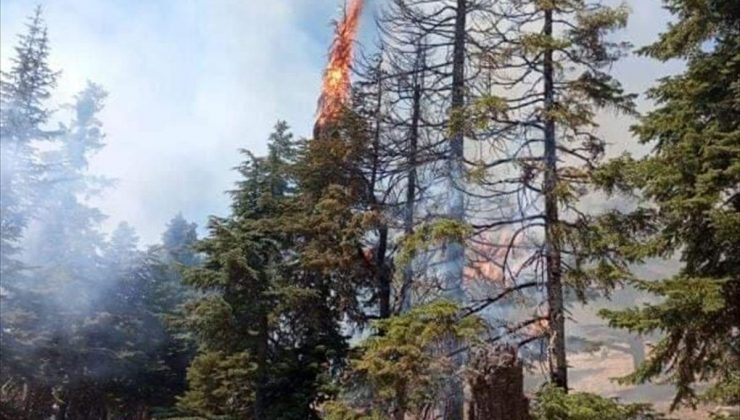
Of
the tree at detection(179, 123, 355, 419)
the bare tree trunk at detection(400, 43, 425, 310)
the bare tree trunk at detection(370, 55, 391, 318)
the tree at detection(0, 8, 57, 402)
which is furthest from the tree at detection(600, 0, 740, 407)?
the tree at detection(0, 8, 57, 402)

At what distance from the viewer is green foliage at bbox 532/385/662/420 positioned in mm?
7250

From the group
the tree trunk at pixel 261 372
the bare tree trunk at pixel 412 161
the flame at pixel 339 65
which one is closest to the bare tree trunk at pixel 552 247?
the bare tree trunk at pixel 412 161

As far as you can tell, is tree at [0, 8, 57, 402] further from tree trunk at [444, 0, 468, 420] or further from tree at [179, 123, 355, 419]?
tree trunk at [444, 0, 468, 420]

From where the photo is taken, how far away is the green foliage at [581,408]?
725cm

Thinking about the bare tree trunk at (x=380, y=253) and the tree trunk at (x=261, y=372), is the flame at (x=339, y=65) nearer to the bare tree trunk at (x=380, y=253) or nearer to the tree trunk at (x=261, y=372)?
the bare tree trunk at (x=380, y=253)

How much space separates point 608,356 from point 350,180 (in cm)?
2513

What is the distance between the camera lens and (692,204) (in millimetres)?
7078

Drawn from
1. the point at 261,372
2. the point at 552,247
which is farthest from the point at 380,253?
the point at 552,247

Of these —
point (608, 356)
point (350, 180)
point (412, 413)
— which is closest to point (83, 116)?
point (350, 180)

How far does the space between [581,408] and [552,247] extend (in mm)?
2606

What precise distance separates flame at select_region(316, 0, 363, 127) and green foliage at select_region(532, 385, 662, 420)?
465 inches

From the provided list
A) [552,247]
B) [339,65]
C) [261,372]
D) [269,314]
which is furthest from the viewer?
[339,65]

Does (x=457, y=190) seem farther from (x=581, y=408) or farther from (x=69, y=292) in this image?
(x=69, y=292)

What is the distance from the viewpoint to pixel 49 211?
74.5 ft
